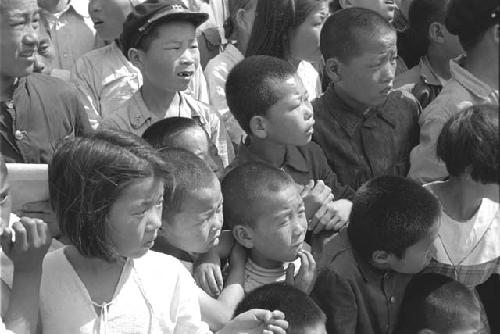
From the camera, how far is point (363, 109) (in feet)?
13.2

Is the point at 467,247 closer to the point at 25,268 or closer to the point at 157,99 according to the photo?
the point at 157,99

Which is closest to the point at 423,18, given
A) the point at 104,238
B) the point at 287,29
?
the point at 287,29

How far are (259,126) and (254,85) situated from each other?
0.15 meters

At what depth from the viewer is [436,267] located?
3379mm

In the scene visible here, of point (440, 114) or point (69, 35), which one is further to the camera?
point (69, 35)

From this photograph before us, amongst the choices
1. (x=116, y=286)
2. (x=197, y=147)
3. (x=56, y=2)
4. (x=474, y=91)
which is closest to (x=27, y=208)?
(x=116, y=286)

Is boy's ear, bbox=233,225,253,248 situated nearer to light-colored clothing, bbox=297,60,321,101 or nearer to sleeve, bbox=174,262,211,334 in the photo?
sleeve, bbox=174,262,211,334

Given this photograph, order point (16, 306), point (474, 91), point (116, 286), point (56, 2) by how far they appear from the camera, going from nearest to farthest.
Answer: point (16, 306) < point (116, 286) < point (474, 91) < point (56, 2)

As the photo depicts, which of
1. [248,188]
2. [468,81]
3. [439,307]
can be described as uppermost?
[468,81]

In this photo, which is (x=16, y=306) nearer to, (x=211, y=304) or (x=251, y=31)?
(x=211, y=304)

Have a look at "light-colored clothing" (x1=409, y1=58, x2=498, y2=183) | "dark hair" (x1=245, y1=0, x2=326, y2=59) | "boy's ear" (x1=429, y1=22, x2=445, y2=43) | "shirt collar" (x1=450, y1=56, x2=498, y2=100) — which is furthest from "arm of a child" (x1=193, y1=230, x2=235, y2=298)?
"boy's ear" (x1=429, y1=22, x2=445, y2=43)

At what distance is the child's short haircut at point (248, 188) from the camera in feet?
10.6

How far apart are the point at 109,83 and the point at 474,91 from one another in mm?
1641

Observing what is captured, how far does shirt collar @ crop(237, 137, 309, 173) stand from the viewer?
366 centimetres
